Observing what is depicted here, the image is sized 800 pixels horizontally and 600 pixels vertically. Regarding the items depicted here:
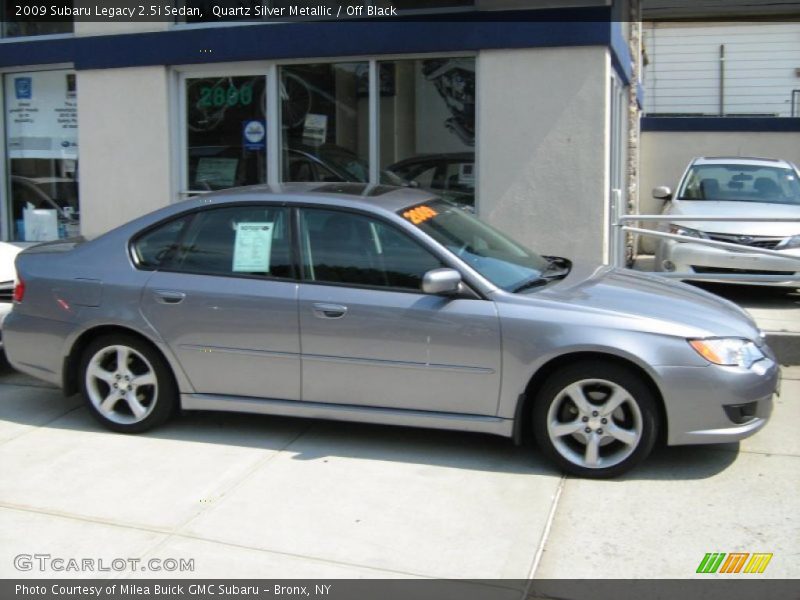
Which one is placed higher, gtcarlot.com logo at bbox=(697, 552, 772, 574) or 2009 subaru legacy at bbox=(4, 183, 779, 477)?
2009 subaru legacy at bbox=(4, 183, 779, 477)

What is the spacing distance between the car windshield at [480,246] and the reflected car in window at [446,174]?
2.81 meters

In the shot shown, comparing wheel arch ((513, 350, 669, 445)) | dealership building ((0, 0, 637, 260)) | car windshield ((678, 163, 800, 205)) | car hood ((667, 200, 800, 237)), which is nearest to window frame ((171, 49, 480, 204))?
dealership building ((0, 0, 637, 260))

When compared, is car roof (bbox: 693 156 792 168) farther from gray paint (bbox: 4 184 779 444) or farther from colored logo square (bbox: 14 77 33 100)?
colored logo square (bbox: 14 77 33 100)

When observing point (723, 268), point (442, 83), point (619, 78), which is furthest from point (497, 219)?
point (619, 78)

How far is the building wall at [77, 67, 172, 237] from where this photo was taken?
31.2ft

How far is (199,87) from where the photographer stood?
31.3 ft

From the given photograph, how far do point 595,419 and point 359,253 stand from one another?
5.37 feet

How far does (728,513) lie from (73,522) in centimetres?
321

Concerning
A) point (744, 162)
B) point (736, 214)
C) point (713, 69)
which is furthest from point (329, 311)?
point (713, 69)

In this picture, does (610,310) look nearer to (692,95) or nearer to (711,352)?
(711,352)

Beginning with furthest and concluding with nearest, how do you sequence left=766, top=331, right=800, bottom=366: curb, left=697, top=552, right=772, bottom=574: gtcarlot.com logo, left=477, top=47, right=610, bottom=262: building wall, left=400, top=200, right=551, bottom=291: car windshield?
left=477, top=47, right=610, bottom=262: building wall
left=766, top=331, right=800, bottom=366: curb
left=400, top=200, right=551, bottom=291: car windshield
left=697, top=552, right=772, bottom=574: gtcarlot.com logo

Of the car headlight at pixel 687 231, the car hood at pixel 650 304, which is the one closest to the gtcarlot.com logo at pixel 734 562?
the car hood at pixel 650 304

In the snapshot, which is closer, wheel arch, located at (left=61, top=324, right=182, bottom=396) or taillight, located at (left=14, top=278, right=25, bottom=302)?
wheel arch, located at (left=61, top=324, right=182, bottom=396)

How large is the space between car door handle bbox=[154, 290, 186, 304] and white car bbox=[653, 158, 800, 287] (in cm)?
436
